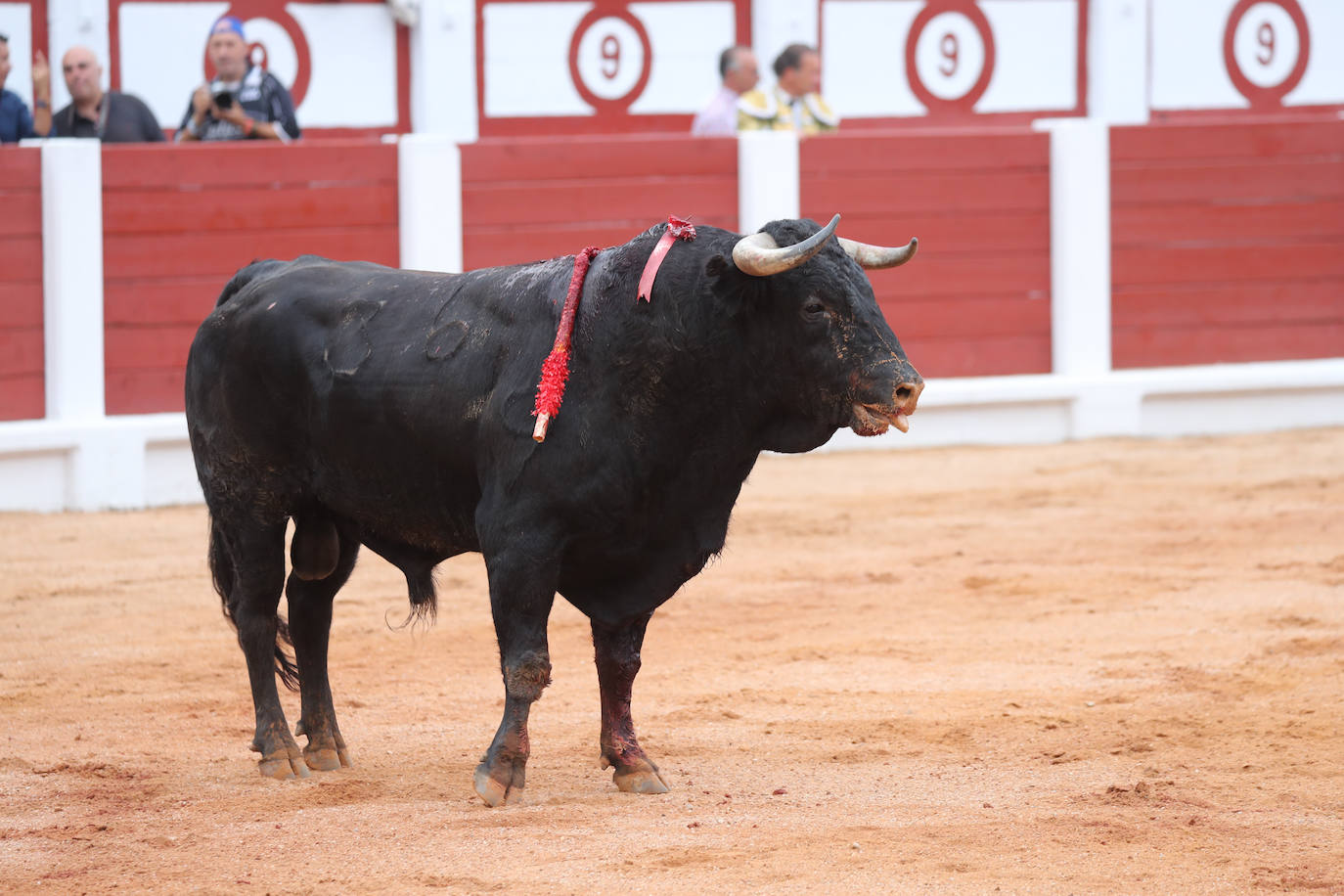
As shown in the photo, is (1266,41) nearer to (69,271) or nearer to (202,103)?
(202,103)

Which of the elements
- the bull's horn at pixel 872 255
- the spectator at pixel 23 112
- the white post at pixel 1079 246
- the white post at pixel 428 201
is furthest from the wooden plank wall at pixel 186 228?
the bull's horn at pixel 872 255

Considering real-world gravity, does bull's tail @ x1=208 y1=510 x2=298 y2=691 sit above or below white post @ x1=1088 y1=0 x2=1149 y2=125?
below

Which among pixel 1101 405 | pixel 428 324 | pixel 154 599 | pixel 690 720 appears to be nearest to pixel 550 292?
pixel 428 324

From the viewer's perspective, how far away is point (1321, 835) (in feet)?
10.8

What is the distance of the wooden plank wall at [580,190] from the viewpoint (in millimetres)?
8547

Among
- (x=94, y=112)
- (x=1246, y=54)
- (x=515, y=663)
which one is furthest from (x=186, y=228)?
(x=1246, y=54)

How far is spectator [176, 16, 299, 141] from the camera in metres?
7.84

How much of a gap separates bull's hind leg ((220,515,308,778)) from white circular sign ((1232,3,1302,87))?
416 inches

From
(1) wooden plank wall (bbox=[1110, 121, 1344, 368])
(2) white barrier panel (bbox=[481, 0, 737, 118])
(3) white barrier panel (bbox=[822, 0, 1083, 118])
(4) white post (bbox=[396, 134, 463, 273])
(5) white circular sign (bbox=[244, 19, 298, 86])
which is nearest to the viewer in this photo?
(4) white post (bbox=[396, 134, 463, 273])

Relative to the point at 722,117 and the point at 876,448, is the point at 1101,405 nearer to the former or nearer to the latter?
the point at 876,448

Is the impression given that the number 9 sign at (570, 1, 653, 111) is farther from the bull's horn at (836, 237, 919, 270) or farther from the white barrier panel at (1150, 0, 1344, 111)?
the bull's horn at (836, 237, 919, 270)

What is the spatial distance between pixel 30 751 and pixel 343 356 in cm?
120

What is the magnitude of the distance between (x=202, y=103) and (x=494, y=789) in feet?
17.5

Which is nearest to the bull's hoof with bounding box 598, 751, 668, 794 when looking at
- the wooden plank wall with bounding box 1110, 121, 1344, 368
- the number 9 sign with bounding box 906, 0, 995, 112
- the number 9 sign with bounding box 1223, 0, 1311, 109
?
the wooden plank wall with bounding box 1110, 121, 1344, 368
